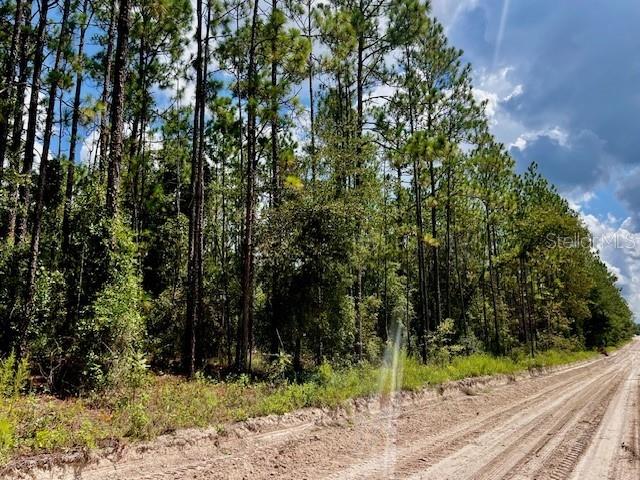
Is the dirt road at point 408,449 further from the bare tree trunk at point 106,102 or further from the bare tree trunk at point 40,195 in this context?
the bare tree trunk at point 106,102

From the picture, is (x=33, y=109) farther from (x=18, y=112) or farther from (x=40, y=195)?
(x=40, y=195)

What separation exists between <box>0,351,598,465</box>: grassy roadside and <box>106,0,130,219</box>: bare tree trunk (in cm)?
370

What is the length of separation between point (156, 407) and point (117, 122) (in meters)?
5.90

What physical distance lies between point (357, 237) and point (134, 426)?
9.19 m

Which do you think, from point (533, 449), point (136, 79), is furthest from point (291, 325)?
point (136, 79)

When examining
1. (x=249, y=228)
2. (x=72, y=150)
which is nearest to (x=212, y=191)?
(x=72, y=150)

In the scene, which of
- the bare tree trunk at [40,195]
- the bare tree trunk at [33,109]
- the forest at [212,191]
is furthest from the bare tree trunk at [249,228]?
the bare tree trunk at [33,109]

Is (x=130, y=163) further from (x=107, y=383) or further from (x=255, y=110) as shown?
(x=107, y=383)

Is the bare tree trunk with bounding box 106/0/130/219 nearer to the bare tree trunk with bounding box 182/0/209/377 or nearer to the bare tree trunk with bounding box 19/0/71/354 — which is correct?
the bare tree trunk with bounding box 19/0/71/354

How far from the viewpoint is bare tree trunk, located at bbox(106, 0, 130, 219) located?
363 inches

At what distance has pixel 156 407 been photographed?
273 inches

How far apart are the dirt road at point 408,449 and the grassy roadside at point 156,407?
350mm

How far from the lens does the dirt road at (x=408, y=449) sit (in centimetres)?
536

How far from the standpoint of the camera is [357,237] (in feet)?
45.0
